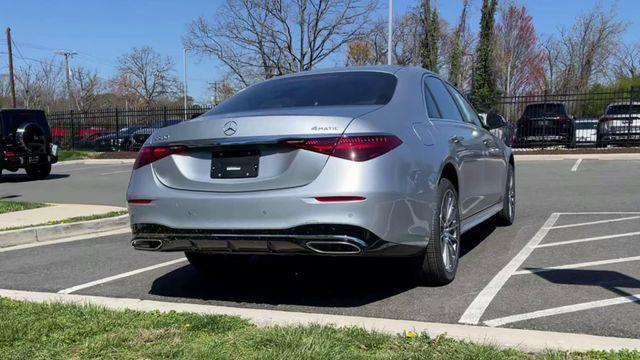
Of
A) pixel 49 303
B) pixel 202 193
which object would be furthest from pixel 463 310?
pixel 49 303

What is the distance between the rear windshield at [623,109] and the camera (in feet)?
68.0

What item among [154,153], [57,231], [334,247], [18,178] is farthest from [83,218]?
[18,178]

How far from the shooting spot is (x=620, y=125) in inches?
822

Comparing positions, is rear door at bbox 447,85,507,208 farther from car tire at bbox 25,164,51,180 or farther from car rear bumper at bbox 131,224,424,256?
car tire at bbox 25,164,51,180

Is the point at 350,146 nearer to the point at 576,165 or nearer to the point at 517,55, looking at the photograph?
the point at 576,165

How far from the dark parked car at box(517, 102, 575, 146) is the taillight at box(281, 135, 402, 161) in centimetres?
1936

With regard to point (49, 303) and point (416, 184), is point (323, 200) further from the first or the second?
point (49, 303)

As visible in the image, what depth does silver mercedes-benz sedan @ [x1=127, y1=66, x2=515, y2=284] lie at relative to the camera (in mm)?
3723

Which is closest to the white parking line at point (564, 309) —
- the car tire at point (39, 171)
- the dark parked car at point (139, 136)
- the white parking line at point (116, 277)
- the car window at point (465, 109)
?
the car window at point (465, 109)

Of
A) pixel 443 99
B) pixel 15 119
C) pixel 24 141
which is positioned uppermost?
pixel 15 119

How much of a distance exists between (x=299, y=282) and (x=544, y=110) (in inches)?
738

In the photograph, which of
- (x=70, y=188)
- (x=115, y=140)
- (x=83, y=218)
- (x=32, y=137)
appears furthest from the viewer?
(x=115, y=140)

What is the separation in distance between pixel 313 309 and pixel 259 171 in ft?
3.49

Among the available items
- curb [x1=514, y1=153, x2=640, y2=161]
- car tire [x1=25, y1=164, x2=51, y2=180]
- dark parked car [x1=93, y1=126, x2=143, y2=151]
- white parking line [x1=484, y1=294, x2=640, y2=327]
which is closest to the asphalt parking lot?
white parking line [x1=484, y1=294, x2=640, y2=327]
